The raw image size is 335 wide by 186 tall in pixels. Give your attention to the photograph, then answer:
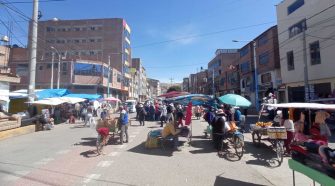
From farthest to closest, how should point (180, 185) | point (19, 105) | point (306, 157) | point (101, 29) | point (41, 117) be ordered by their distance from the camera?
point (101, 29), point (19, 105), point (41, 117), point (180, 185), point (306, 157)

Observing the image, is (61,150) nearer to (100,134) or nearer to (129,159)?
(100,134)

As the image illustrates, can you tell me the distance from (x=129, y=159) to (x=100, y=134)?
81.0 inches

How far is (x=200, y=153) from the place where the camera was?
10055mm

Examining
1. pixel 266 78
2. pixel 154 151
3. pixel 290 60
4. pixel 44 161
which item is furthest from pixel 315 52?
pixel 44 161

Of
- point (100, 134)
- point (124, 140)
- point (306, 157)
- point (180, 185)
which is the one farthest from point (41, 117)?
point (306, 157)

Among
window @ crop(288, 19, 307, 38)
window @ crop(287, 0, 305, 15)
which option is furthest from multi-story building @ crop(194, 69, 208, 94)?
window @ crop(288, 19, 307, 38)

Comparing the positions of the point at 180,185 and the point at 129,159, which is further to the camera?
the point at 129,159

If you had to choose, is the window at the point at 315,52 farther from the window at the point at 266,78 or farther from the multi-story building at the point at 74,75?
the multi-story building at the point at 74,75

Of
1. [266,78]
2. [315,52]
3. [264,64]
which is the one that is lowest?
[266,78]

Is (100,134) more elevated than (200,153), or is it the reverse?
(100,134)

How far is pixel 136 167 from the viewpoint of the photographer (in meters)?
8.00

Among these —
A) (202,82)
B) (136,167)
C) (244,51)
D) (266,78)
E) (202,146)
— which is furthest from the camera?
(202,82)

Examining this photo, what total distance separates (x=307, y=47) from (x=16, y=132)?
26199 millimetres

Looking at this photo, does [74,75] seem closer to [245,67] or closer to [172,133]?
[245,67]
